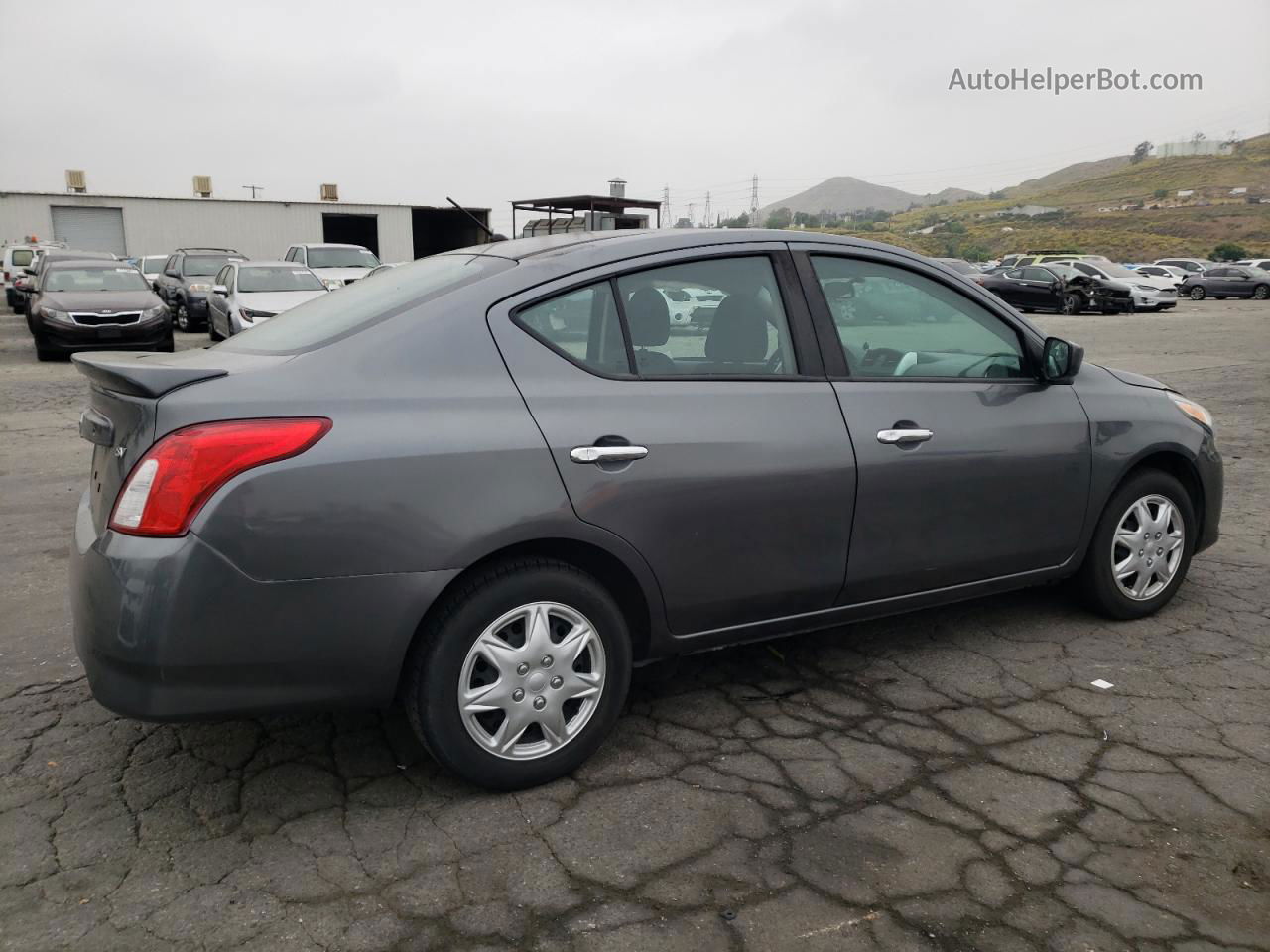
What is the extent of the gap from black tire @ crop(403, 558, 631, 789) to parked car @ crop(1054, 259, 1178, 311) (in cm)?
3001

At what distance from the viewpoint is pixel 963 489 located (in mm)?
3742

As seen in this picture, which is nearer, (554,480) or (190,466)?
(190,466)

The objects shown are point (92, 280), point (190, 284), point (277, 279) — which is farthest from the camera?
point (190, 284)

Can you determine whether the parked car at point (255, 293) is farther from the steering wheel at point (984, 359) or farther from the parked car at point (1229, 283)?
the parked car at point (1229, 283)

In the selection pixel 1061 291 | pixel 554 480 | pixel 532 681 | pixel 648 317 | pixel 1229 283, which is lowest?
pixel 532 681

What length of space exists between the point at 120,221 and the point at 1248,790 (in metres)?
47.2

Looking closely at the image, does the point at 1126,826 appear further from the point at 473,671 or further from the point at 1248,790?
the point at 473,671

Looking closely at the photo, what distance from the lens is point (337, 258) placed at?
22.2m

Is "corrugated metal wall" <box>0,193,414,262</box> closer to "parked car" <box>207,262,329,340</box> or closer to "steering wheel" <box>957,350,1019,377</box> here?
"parked car" <box>207,262,329,340</box>

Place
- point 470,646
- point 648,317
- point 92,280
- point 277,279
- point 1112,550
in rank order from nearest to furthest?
point 470,646
point 648,317
point 1112,550
point 92,280
point 277,279

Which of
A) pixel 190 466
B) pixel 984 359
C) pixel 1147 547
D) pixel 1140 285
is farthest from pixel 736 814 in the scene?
pixel 1140 285

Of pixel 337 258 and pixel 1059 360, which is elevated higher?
pixel 337 258

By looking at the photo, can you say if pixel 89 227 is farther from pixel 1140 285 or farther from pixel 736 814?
pixel 736 814

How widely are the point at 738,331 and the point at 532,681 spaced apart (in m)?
1.37
